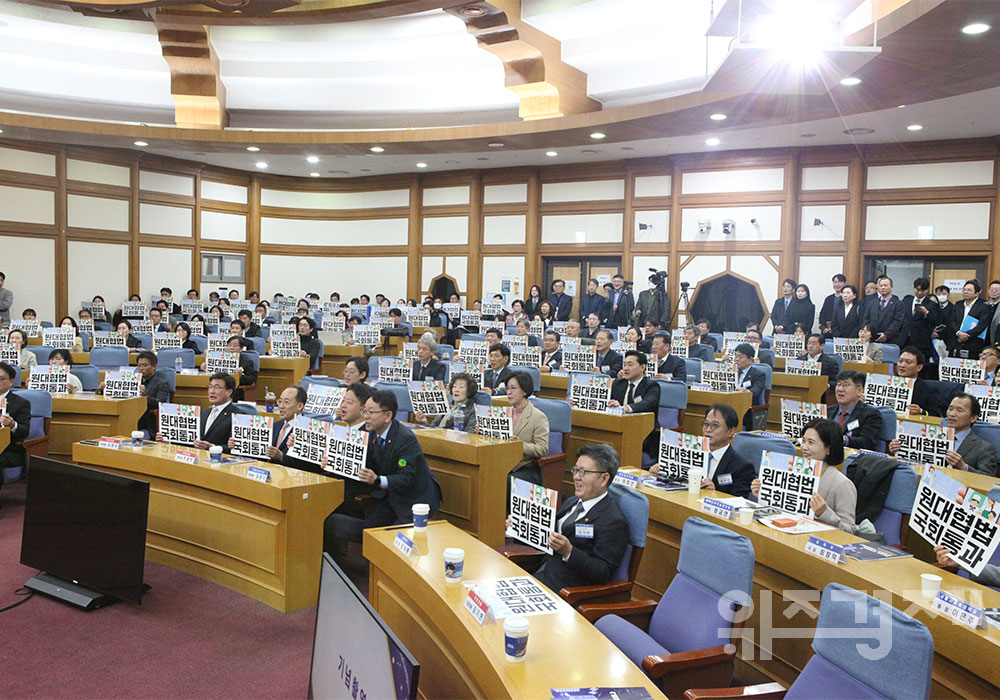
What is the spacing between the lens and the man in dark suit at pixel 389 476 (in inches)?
175

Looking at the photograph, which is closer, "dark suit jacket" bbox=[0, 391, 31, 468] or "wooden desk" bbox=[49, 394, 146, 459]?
"dark suit jacket" bbox=[0, 391, 31, 468]

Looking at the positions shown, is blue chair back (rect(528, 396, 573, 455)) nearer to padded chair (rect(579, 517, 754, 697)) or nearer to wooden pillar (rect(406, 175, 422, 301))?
padded chair (rect(579, 517, 754, 697))

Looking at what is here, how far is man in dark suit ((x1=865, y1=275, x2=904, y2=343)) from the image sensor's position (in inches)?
383

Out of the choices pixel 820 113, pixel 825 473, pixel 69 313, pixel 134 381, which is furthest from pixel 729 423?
pixel 69 313

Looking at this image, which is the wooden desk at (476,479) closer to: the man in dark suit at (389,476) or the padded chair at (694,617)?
the man in dark suit at (389,476)

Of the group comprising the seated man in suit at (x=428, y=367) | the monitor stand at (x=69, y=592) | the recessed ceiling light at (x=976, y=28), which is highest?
the recessed ceiling light at (x=976, y=28)

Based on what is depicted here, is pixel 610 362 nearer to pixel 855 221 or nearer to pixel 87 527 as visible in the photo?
pixel 87 527

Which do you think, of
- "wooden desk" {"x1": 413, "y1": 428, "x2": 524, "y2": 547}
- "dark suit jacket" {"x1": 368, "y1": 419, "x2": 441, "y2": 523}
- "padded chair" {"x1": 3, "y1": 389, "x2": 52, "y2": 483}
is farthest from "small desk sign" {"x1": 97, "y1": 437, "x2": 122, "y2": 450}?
"wooden desk" {"x1": 413, "y1": 428, "x2": 524, "y2": 547}

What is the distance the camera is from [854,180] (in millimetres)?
11984

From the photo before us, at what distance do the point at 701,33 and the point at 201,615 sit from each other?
375 inches

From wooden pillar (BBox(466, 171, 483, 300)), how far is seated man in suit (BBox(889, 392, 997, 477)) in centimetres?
1144

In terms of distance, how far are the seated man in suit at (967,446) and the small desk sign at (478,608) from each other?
364 cm

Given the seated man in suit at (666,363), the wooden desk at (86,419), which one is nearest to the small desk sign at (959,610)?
the seated man in suit at (666,363)

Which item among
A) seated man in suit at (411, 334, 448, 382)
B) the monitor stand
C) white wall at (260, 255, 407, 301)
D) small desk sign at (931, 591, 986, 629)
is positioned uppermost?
white wall at (260, 255, 407, 301)
